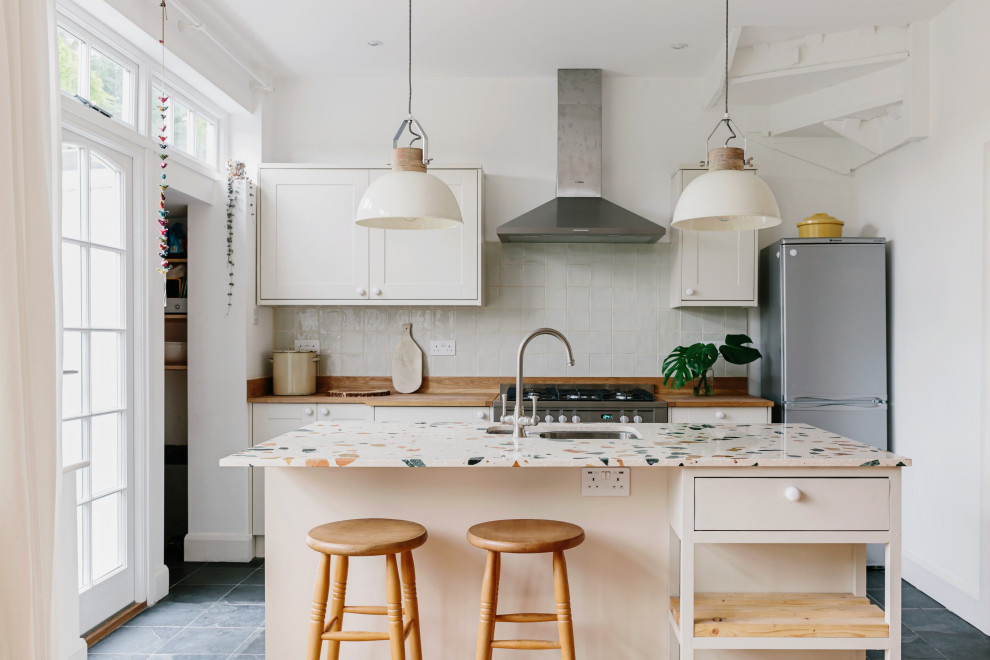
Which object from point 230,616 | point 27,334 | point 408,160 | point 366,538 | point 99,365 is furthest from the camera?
point 230,616

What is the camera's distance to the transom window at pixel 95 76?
280cm

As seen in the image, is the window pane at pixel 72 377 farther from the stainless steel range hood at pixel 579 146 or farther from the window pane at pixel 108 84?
the stainless steel range hood at pixel 579 146

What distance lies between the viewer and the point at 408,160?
2.15 m

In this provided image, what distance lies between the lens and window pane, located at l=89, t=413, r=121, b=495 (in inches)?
117

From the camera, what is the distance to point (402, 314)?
4.51 metres

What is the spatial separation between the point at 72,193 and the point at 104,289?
42cm

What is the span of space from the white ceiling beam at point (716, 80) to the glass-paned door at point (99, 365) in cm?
310

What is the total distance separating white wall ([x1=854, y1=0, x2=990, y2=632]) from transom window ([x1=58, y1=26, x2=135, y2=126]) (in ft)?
12.3

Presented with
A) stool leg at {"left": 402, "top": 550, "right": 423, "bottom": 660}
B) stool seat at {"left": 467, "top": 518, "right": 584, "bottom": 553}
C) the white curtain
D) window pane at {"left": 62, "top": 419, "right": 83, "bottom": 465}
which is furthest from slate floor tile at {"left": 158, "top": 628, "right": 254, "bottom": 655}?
stool seat at {"left": 467, "top": 518, "right": 584, "bottom": 553}

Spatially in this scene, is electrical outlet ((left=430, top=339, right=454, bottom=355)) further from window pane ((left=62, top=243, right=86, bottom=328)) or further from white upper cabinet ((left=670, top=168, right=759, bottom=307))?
window pane ((left=62, top=243, right=86, bottom=328))

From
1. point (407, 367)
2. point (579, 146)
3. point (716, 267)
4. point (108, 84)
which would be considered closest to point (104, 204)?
point (108, 84)

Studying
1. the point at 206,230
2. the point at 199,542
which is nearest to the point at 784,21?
the point at 206,230

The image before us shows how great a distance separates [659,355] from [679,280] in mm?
549

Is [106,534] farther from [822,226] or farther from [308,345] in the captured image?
[822,226]
